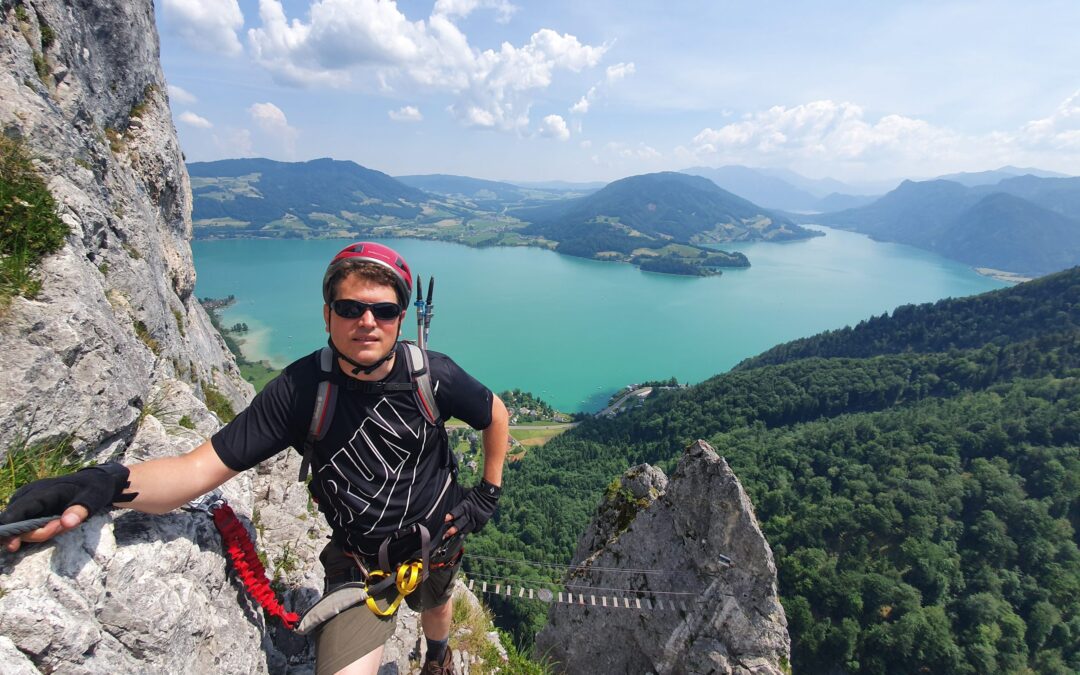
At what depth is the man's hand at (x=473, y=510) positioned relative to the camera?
354 centimetres

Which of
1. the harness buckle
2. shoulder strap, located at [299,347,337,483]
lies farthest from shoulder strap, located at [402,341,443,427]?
the harness buckle

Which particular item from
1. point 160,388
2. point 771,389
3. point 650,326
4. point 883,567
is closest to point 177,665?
point 160,388

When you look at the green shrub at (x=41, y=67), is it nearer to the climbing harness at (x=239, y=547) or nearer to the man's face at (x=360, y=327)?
the climbing harness at (x=239, y=547)

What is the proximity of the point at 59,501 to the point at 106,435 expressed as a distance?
→ 147 cm

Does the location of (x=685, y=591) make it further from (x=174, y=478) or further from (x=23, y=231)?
(x=23, y=231)

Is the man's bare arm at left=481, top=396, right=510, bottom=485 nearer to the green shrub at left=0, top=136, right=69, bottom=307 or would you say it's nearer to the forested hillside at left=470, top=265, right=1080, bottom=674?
the green shrub at left=0, top=136, right=69, bottom=307

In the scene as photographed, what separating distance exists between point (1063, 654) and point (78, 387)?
60.1 meters

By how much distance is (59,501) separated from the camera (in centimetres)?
226

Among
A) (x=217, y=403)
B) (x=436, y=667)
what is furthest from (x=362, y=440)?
(x=217, y=403)

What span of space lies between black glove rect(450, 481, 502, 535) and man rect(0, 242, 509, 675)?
0.04 metres

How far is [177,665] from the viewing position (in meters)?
2.80

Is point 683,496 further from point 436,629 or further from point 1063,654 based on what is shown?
point 1063,654

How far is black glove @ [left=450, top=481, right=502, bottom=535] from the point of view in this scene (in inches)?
141

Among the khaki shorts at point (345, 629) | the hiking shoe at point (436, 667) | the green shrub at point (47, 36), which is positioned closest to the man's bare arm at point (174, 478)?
the khaki shorts at point (345, 629)
